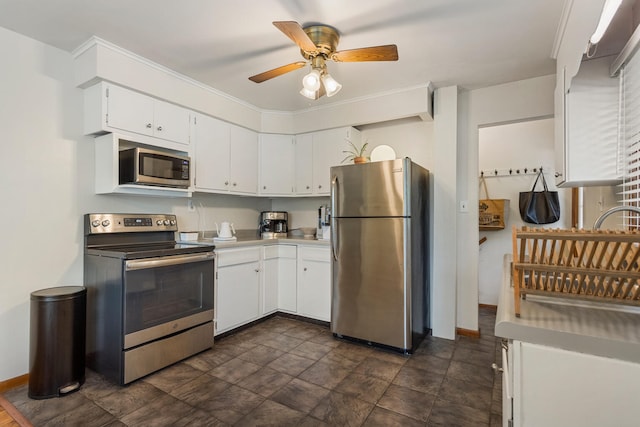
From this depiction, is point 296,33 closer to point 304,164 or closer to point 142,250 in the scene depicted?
point 142,250

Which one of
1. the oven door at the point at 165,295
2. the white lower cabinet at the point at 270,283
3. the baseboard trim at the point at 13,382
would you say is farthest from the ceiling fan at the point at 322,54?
the baseboard trim at the point at 13,382

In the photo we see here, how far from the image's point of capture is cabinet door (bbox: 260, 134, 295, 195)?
11.9 feet

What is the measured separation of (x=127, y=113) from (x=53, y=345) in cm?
167

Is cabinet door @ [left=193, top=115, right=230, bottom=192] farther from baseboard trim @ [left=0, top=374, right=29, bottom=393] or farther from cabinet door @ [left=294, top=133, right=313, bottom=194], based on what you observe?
baseboard trim @ [left=0, top=374, right=29, bottom=393]

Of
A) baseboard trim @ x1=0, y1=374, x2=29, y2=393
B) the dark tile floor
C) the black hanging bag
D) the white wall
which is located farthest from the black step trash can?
the black hanging bag

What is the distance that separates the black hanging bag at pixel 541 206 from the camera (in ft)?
11.2

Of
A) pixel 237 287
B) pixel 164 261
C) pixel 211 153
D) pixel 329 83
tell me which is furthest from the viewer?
pixel 211 153

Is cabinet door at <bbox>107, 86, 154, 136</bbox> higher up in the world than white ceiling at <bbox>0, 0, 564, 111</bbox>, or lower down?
lower down

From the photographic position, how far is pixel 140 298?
213 centimetres

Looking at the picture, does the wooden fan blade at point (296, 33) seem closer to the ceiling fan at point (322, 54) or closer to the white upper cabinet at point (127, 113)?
the ceiling fan at point (322, 54)

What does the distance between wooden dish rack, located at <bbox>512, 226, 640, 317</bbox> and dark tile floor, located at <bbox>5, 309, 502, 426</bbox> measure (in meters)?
1.21

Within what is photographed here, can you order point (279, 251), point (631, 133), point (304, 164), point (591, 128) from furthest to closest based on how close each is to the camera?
point (304, 164), point (279, 251), point (591, 128), point (631, 133)

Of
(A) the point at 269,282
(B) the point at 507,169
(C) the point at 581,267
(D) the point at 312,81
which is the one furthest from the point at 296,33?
(B) the point at 507,169

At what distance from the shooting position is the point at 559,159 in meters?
1.90
